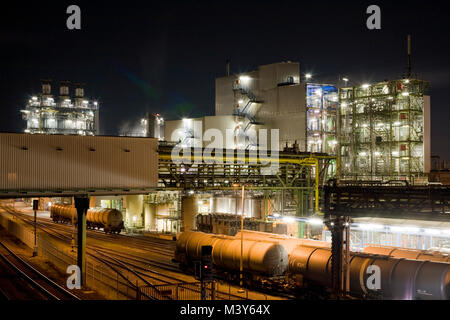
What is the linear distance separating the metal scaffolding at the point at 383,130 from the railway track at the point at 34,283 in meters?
39.0

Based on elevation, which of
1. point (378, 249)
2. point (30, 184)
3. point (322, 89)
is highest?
point (322, 89)

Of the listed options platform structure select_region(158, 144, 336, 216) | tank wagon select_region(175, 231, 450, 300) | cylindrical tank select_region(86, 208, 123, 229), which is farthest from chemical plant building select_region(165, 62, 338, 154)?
tank wagon select_region(175, 231, 450, 300)

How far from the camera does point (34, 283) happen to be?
77.3 feet

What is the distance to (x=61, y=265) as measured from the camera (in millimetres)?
28438

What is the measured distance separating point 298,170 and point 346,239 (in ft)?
78.3

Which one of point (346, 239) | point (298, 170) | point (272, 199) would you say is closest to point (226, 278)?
point (346, 239)

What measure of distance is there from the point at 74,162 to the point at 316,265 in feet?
45.7

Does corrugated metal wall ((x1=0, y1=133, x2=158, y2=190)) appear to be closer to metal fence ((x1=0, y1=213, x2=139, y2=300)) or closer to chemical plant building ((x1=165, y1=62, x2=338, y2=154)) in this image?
metal fence ((x1=0, y1=213, x2=139, y2=300))

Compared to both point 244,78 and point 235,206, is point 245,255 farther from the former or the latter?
point 244,78

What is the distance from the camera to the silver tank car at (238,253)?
23078mm

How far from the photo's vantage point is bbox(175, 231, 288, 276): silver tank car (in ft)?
75.7

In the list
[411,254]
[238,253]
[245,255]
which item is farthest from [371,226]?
[238,253]

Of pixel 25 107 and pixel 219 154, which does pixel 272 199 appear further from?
pixel 25 107

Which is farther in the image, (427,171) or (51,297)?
(427,171)
